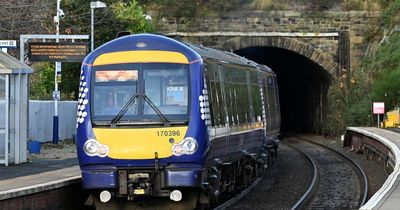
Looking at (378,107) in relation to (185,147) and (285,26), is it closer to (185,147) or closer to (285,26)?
(285,26)

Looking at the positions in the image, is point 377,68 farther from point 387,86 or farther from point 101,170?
point 101,170

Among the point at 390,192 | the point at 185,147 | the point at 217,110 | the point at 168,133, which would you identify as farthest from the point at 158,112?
the point at 390,192

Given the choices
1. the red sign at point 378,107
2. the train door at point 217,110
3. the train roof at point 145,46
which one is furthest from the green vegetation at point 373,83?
the train roof at point 145,46

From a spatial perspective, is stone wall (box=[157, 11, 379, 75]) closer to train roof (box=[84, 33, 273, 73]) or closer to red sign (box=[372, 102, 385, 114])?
red sign (box=[372, 102, 385, 114])

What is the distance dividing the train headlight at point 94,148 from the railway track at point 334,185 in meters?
4.27

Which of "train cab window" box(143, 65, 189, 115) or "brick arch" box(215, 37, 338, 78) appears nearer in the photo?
"train cab window" box(143, 65, 189, 115)

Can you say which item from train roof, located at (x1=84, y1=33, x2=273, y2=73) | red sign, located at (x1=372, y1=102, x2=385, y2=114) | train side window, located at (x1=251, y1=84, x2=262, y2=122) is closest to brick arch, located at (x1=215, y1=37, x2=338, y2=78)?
red sign, located at (x1=372, y1=102, x2=385, y2=114)

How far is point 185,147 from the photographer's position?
11711mm

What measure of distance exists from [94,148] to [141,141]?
736 millimetres

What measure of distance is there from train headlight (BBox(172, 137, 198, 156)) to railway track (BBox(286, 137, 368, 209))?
134 inches

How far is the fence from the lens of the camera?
26328mm

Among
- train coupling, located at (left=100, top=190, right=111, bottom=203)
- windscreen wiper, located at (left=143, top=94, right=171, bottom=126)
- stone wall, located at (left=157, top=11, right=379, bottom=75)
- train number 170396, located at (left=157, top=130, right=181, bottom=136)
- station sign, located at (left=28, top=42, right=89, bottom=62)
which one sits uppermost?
stone wall, located at (left=157, top=11, right=379, bottom=75)

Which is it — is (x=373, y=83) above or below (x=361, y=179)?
above

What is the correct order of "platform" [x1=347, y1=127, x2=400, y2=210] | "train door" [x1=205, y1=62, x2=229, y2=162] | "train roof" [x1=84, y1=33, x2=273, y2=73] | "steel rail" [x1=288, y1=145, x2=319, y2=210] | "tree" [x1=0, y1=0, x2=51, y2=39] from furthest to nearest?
"tree" [x1=0, y1=0, x2=51, y2=39], "steel rail" [x1=288, y1=145, x2=319, y2=210], "train door" [x1=205, y1=62, x2=229, y2=162], "train roof" [x1=84, y1=33, x2=273, y2=73], "platform" [x1=347, y1=127, x2=400, y2=210]
